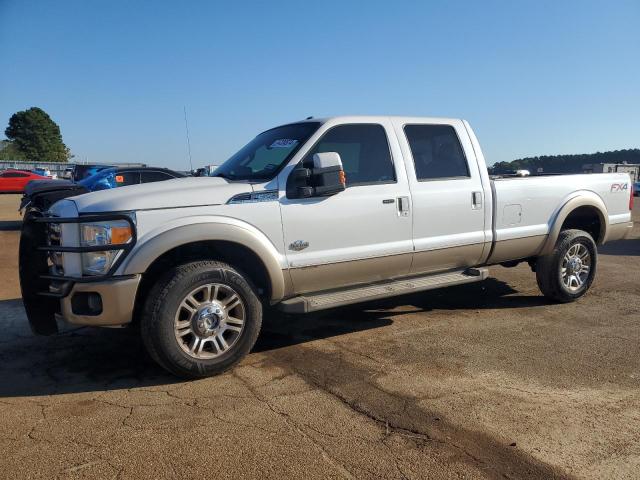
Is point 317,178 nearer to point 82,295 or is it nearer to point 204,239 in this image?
point 204,239

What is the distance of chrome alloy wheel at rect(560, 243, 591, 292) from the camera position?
6.05m

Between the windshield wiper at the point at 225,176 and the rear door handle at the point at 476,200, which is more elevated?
the windshield wiper at the point at 225,176

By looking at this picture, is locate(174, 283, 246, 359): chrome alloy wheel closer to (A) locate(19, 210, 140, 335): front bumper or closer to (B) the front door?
(A) locate(19, 210, 140, 335): front bumper

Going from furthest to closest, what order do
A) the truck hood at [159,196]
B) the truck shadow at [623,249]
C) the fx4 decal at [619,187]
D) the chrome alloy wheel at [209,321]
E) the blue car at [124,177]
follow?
1. the blue car at [124,177]
2. the truck shadow at [623,249]
3. the fx4 decal at [619,187]
4. the chrome alloy wheel at [209,321]
5. the truck hood at [159,196]

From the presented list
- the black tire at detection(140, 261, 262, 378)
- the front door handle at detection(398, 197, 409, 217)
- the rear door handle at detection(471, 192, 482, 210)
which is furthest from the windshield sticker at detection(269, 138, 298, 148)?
the rear door handle at detection(471, 192, 482, 210)

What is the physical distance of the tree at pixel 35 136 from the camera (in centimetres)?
7944

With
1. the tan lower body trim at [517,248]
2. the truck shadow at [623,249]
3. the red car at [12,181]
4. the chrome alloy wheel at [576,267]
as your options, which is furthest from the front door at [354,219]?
the red car at [12,181]

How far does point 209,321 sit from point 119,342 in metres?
1.44

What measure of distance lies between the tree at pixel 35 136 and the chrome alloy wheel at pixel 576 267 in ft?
283

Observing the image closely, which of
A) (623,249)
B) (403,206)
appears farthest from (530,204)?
(623,249)

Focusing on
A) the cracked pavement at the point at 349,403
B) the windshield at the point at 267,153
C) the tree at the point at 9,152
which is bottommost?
the cracked pavement at the point at 349,403

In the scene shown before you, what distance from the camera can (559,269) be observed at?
5926 mm

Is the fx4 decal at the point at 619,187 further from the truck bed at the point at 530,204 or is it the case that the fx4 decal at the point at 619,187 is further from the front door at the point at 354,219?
the front door at the point at 354,219

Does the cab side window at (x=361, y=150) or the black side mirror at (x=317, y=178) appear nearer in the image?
the black side mirror at (x=317, y=178)
